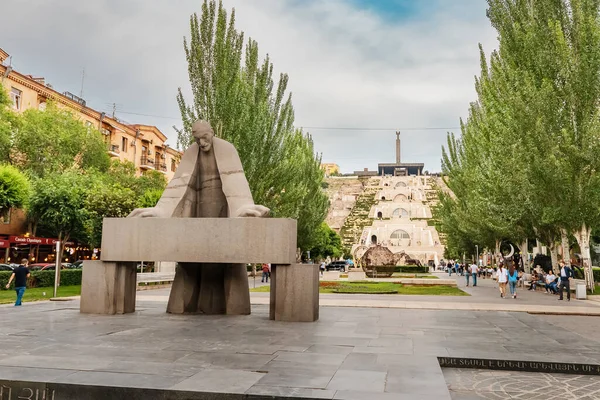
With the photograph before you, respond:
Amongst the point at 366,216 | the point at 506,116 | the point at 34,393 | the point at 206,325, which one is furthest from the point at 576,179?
the point at 366,216

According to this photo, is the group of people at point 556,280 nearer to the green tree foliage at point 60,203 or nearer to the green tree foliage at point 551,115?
the green tree foliage at point 551,115

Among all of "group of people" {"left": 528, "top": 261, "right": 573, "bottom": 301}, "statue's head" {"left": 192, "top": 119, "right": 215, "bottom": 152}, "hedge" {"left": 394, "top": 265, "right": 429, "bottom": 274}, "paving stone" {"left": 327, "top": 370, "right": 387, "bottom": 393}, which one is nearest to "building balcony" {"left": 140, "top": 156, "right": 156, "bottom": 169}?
"hedge" {"left": 394, "top": 265, "right": 429, "bottom": 274}

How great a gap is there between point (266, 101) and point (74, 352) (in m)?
23.5

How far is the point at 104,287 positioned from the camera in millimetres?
10625

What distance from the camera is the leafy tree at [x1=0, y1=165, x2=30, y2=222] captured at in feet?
89.1

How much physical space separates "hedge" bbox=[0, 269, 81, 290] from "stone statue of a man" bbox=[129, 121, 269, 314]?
633 inches

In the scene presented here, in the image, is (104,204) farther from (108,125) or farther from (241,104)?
(108,125)

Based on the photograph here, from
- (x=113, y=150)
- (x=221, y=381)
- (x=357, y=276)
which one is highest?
(x=113, y=150)

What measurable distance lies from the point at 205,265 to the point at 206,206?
1.29m

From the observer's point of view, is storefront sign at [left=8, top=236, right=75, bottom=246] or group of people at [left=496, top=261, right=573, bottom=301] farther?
storefront sign at [left=8, top=236, right=75, bottom=246]

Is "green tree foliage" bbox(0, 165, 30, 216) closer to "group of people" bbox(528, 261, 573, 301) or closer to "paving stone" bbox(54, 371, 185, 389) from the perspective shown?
"paving stone" bbox(54, 371, 185, 389)

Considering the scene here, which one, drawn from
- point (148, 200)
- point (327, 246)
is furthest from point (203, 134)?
point (327, 246)

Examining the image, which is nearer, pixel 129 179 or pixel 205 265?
pixel 205 265

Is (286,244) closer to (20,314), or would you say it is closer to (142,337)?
(142,337)
